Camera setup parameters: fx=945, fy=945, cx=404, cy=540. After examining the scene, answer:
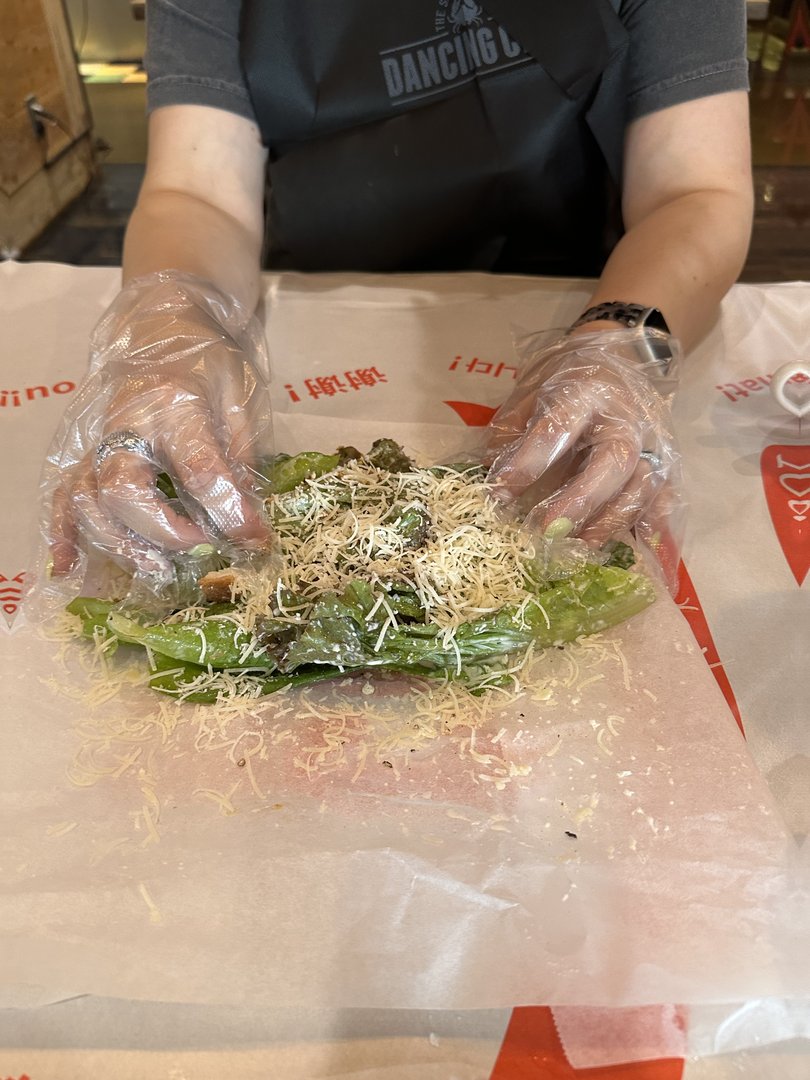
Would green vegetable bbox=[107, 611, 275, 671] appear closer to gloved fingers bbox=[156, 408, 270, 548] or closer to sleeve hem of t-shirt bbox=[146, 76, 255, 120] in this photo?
gloved fingers bbox=[156, 408, 270, 548]

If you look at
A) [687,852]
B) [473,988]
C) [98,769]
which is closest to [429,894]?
[473,988]

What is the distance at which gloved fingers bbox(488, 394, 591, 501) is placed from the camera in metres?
1.11

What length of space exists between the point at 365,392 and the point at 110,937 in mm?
942

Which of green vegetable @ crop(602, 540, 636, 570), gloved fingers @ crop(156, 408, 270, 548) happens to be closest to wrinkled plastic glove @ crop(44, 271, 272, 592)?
gloved fingers @ crop(156, 408, 270, 548)

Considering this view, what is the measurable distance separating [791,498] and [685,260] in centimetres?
40

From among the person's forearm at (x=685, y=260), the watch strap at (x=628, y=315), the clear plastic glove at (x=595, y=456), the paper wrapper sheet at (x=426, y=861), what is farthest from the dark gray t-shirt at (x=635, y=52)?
the paper wrapper sheet at (x=426, y=861)

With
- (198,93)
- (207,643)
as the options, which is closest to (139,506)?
(207,643)

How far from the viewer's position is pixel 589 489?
1.08 m

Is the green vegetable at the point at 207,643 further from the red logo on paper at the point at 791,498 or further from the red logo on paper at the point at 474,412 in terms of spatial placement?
the red logo on paper at the point at 791,498

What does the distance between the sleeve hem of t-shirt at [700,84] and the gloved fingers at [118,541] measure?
1.06 metres

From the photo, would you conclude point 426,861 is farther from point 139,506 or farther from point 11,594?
point 11,594

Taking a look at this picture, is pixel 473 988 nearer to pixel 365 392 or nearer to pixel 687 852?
pixel 687 852

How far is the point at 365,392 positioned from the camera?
59.5 inches

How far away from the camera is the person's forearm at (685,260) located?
1.39 m
